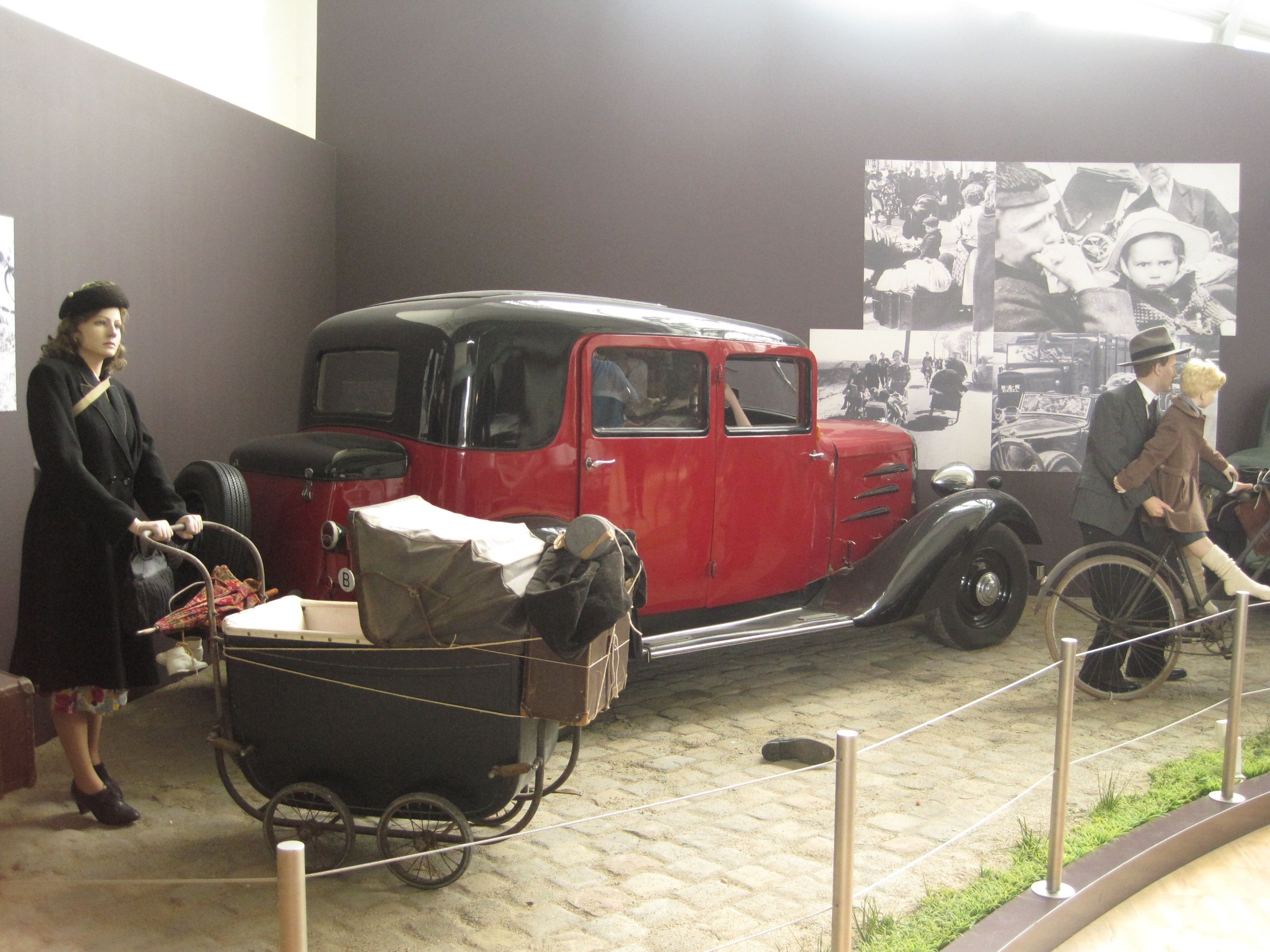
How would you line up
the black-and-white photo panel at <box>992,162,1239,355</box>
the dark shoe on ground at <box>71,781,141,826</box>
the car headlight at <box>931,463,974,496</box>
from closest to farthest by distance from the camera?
the dark shoe on ground at <box>71,781,141,826</box> → the car headlight at <box>931,463,974,496</box> → the black-and-white photo panel at <box>992,162,1239,355</box>

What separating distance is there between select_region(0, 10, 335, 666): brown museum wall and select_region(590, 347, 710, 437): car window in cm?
244

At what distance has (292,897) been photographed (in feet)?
5.74

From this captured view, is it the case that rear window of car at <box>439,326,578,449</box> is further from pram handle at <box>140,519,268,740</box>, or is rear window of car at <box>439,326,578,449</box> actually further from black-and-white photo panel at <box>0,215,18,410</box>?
black-and-white photo panel at <box>0,215,18,410</box>

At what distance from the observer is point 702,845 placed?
11.6 ft

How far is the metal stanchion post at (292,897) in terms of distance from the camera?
5.68ft

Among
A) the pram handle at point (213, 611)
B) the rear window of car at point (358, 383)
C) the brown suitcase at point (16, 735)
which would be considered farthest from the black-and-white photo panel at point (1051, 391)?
the brown suitcase at point (16, 735)

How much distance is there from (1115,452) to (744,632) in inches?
77.4

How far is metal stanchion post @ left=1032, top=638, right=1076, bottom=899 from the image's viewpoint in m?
3.10

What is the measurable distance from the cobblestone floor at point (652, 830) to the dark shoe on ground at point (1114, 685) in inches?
2.7

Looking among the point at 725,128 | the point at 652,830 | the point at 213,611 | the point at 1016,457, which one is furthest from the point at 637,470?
the point at 1016,457

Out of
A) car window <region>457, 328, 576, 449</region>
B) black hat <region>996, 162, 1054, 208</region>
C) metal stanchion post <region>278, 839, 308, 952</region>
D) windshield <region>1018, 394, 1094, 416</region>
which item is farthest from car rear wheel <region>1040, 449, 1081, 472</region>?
metal stanchion post <region>278, 839, 308, 952</region>

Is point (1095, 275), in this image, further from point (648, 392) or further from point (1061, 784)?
point (1061, 784)

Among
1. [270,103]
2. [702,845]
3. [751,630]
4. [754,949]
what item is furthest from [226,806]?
[270,103]

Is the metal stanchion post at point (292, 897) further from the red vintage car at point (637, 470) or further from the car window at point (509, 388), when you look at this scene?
the car window at point (509, 388)
